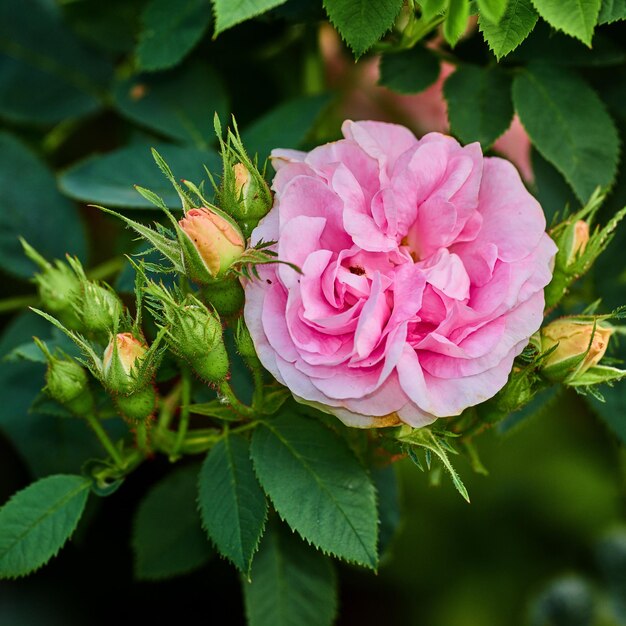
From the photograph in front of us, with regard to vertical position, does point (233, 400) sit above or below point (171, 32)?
below

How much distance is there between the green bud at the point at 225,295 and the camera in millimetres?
532

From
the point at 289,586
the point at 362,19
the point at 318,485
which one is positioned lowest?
the point at 289,586

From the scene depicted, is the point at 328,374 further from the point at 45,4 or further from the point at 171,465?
the point at 45,4

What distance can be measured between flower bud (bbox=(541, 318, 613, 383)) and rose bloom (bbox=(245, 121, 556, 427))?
4 cm

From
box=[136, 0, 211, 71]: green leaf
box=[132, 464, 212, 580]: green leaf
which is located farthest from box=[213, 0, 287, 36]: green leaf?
box=[132, 464, 212, 580]: green leaf

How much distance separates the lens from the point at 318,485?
0.57 metres

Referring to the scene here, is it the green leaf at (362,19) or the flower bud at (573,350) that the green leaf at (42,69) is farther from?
the flower bud at (573,350)

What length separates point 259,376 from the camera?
22.0 inches

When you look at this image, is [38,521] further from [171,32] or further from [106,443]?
[171,32]

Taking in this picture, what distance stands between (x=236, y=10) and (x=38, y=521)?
1.17ft

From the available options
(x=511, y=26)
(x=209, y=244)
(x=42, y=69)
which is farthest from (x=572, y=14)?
(x=42, y=69)

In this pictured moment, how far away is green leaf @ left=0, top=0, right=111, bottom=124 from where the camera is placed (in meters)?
0.93

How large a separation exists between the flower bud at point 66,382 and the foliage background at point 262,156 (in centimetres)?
18

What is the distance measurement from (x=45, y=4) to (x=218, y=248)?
1.86 feet
